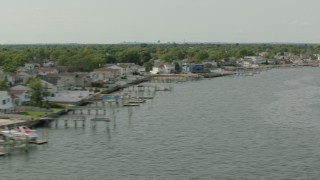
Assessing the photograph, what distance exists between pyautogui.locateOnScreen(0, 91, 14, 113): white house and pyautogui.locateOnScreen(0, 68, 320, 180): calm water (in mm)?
4976

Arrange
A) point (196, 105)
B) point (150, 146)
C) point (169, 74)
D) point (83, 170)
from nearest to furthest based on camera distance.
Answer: point (83, 170)
point (150, 146)
point (196, 105)
point (169, 74)

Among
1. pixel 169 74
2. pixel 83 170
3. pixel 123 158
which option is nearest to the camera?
pixel 83 170

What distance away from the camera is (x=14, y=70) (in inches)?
2363

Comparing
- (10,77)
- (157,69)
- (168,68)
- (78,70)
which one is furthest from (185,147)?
(168,68)

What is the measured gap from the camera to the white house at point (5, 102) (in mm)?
36812

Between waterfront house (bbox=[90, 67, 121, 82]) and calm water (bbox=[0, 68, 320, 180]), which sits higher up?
waterfront house (bbox=[90, 67, 121, 82])

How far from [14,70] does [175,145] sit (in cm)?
3532

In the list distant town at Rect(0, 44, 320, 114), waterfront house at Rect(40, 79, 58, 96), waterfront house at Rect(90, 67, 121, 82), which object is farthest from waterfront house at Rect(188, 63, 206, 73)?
waterfront house at Rect(40, 79, 58, 96)

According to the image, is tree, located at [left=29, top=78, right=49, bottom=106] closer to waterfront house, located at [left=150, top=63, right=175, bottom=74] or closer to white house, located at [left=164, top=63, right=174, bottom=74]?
waterfront house, located at [left=150, top=63, right=175, bottom=74]

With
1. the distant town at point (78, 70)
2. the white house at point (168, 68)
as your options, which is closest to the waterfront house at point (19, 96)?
the distant town at point (78, 70)

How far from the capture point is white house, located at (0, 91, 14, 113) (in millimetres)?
36812

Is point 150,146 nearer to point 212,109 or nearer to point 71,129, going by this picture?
point 71,129

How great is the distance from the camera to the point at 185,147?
29.4m

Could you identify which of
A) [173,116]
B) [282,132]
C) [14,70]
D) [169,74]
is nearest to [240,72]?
[169,74]
